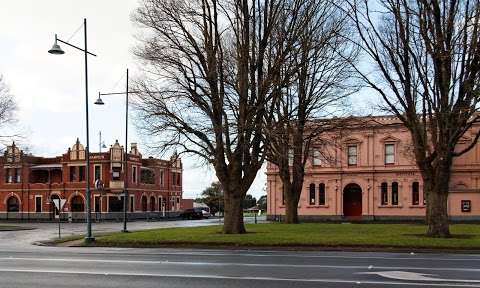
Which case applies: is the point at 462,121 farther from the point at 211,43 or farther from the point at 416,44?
the point at 211,43

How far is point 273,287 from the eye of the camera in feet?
39.1

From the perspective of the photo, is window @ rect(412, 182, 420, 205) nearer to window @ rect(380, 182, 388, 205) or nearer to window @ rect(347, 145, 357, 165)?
window @ rect(380, 182, 388, 205)

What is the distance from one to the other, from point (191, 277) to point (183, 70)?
18631 mm

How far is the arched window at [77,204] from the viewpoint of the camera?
80.4 meters

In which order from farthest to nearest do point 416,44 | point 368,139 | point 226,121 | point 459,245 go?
point 368,139
point 226,121
point 416,44
point 459,245

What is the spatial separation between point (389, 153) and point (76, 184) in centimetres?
4113

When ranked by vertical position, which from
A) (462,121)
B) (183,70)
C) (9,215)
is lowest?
(9,215)

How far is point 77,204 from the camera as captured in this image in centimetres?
8075

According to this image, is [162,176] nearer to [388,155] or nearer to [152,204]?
[152,204]

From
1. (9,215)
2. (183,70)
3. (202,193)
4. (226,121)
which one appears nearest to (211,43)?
(183,70)

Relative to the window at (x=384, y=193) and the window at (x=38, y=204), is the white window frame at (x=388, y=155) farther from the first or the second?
the window at (x=38, y=204)

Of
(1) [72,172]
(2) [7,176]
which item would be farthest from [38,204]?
(2) [7,176]

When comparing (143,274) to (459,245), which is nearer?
(143,274)

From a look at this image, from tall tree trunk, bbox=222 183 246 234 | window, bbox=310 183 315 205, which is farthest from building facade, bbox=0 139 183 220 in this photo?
tall tree trunk, bbox=222 183 246 234
